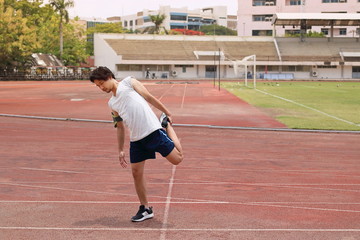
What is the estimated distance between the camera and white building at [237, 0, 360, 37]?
99312 mm

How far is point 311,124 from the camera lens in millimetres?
18188

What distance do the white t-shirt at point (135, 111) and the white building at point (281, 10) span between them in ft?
321

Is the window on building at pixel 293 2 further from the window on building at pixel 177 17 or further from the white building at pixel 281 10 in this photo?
the window on building at pixel 177 17

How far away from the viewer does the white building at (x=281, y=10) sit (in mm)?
99312

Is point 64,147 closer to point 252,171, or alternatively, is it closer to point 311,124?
point 252,171

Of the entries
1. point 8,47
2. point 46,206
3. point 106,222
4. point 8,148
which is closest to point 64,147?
point 8,148

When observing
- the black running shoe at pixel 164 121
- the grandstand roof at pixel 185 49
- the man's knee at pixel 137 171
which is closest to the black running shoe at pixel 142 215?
the man's knee at pixel 137 171

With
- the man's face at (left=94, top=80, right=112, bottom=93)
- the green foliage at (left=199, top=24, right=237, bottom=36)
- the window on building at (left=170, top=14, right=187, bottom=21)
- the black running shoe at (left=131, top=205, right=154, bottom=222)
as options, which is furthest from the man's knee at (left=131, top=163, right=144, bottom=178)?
the window on building at (left=170, top=14, right=187, bottom=21)

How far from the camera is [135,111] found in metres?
5.96

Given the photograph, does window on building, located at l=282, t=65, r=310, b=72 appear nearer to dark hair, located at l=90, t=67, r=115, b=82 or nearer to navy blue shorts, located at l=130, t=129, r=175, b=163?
navy blue shorts, located at l=130, t=129, r=175, b=163

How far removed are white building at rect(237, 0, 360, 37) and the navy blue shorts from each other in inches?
3851

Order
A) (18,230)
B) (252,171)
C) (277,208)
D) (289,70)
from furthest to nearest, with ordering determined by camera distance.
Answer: (289,70)
(252,171)
(277,208)
(18,230)

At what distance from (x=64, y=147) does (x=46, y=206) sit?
5.84 m

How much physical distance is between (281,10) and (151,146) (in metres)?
102
